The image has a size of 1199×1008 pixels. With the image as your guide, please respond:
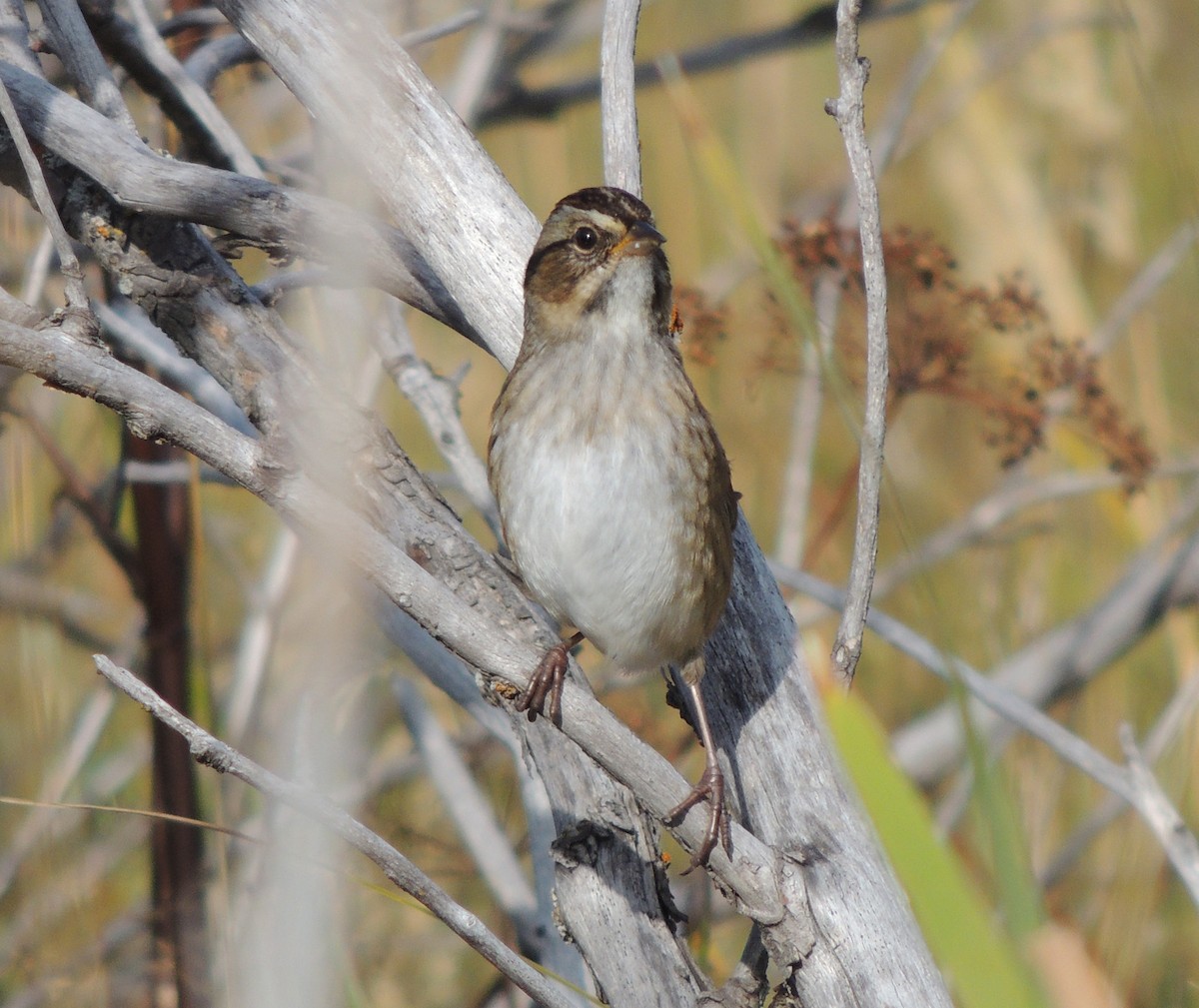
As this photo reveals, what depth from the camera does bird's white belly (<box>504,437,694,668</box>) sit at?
7.88ft

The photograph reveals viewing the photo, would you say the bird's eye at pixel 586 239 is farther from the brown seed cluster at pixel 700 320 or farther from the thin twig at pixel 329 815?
the thin twig at pixel 329 815

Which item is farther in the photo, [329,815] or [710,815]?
[710,815]

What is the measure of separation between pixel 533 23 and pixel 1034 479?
2.29m

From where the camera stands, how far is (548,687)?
6.51 feet

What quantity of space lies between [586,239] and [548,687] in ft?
2.87

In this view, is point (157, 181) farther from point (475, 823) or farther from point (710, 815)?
point (475, 823)

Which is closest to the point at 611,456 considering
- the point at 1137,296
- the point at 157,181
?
the point at 157,181

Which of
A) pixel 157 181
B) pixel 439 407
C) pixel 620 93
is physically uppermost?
pixel 620 93

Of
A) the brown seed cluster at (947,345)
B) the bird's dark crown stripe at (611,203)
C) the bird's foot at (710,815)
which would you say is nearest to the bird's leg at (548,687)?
the bird's foot at (710,815)

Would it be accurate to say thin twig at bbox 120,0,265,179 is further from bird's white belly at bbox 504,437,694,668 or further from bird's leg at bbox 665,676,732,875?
bird's leg at bbox 665,676,732,875

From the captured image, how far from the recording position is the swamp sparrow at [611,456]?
7.77ft

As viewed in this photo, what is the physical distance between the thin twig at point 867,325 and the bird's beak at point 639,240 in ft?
2.19

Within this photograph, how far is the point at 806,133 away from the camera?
641cm

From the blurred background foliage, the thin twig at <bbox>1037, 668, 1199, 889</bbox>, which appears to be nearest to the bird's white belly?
the blurred background foliage
